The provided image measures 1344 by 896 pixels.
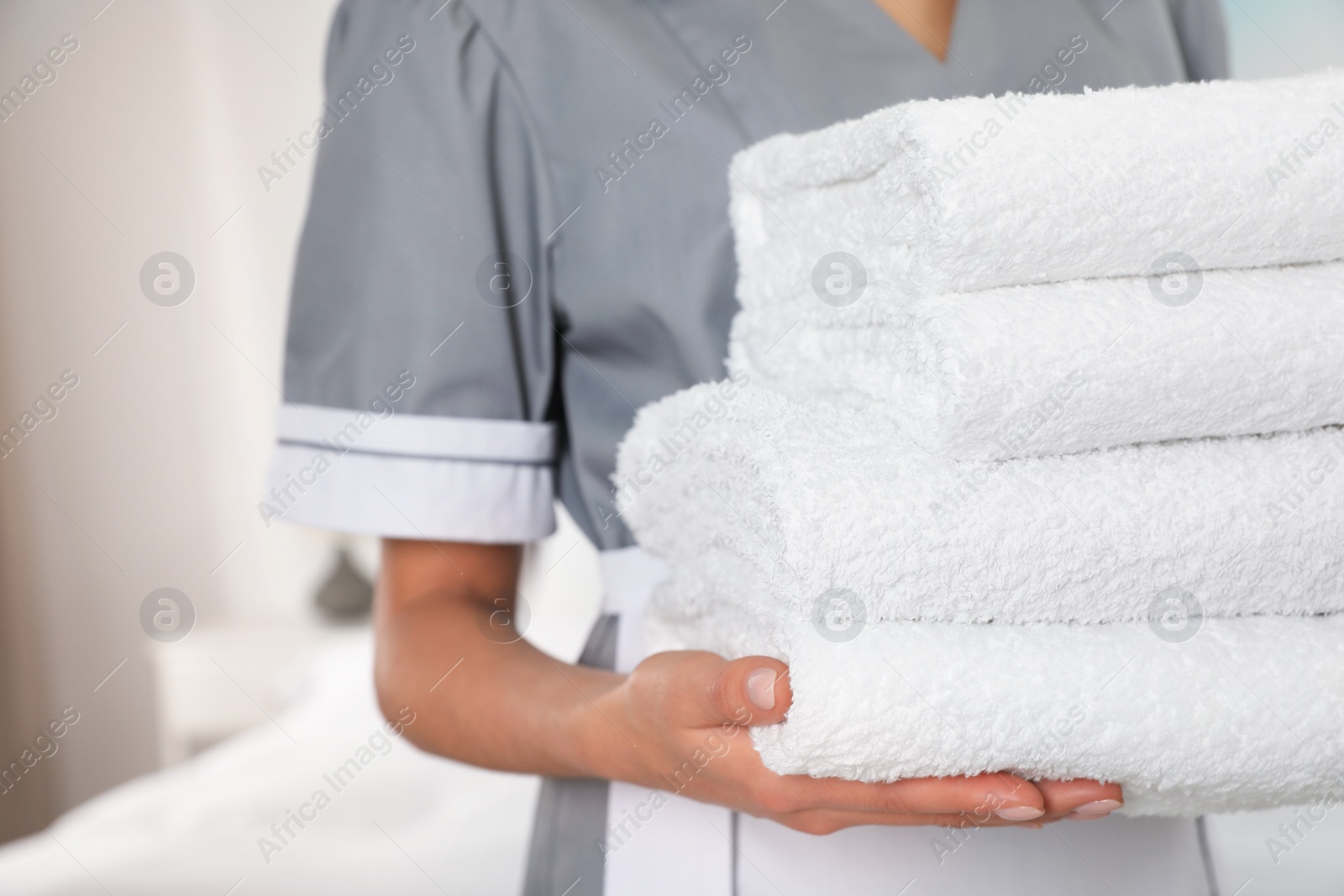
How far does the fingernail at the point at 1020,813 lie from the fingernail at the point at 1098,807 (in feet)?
0.06

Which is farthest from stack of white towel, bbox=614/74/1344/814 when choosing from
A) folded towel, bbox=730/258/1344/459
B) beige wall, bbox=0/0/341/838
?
beige wall, bbox=0/0/341/838

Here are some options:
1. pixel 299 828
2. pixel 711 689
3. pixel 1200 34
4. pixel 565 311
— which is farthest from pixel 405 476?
pixel 299 828

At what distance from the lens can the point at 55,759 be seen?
1.67 m

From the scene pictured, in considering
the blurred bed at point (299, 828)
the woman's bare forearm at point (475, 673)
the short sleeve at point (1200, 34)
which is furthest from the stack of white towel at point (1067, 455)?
the blurred bed at point (299, 828)

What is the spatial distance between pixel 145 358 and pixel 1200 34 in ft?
5.76

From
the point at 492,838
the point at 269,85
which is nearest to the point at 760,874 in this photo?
the point at 492,838

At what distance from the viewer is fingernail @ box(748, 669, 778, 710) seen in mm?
281

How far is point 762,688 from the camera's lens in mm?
282

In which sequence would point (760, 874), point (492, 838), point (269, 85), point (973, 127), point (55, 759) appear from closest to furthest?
point (973, 127) → point (760, 874) → point (492, 838) → point (55, 759) → point (269, 85)

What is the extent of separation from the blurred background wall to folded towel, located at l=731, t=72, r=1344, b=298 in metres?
1.40

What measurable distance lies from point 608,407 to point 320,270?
0.52ft

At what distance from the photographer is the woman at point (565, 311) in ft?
1.38

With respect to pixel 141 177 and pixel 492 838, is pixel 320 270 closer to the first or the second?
pixel 492 838

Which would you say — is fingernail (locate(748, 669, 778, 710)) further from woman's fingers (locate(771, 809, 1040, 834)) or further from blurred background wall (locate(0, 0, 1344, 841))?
blurred background wall (locate(0, 0, 1344, 841))
